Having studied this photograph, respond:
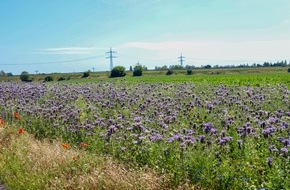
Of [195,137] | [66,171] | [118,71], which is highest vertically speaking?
[118,71]

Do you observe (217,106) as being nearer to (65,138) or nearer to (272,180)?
(65,138)

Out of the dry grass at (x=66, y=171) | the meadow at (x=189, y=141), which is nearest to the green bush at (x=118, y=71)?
the meadow at (x=189, y=141)

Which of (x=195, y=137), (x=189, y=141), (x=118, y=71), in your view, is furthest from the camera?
(x=118, y=71)

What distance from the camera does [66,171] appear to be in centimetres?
541

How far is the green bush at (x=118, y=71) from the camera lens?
67188mm

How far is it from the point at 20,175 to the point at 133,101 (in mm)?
4455

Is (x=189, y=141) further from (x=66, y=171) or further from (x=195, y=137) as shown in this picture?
Answer: (x=66, y=171)

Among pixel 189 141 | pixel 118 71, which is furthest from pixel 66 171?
pixel 118 71

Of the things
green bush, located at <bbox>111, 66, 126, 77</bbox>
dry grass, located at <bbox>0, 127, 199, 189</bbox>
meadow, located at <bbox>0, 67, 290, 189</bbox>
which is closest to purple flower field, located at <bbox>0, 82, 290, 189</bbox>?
meadow, located at <bbox>0, 67, 290, 189</bbox>

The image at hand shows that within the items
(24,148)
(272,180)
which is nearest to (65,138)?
(24,148)

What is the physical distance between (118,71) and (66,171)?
208 feet

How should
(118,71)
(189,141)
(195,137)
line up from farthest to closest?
(118,71), (195,137), (189,141)

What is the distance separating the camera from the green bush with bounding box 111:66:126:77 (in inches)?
2645

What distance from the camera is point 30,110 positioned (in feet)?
31.3
